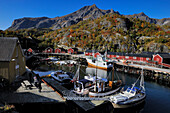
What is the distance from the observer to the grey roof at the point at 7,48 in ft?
57.3

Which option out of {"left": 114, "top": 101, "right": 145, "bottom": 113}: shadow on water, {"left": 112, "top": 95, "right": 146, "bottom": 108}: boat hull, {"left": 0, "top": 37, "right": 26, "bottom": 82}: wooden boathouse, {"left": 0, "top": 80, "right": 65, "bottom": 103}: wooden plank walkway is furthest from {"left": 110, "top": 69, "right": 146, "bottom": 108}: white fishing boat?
{"left": 0, "top": 37, "right": 26, "bottom": 82}: wooden boathouse

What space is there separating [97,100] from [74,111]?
A: 13.3ft

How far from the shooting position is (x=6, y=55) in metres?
17.7

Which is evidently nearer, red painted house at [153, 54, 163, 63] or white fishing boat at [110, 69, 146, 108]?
white fishing boat at [110, 69, 146, 108]

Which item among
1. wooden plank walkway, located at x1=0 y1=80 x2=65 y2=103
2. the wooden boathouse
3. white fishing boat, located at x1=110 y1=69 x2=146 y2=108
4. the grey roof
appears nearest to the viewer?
wooden plank walkway, located at x1=0 y1=80 x2=65 y2=103

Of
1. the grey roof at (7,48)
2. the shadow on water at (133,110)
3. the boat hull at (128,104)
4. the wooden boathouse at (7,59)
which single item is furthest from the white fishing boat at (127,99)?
the grey roof at (7,48)

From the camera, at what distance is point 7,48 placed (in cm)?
1853

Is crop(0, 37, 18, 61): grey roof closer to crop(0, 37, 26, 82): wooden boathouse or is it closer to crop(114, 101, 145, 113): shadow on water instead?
crop(0, 37, 26, 82): wooden boathouse

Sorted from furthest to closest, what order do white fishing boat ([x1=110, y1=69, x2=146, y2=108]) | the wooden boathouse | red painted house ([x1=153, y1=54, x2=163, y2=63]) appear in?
red painted house ([x1=153, y1=54, x2=163, y2=63]) → the wooden boathouse → white fishing boat ([x1=110, y1=69, x2=146, y2=108])

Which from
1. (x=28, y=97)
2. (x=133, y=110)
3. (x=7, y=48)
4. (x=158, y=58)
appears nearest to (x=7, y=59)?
(x=7, y=48)

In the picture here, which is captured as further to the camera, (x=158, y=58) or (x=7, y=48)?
(x=158, y=58)

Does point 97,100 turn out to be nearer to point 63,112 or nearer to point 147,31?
point 63,112

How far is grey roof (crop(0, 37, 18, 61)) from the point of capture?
17.5 metres

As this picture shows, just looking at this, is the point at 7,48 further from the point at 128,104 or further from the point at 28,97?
the point at 128,104
